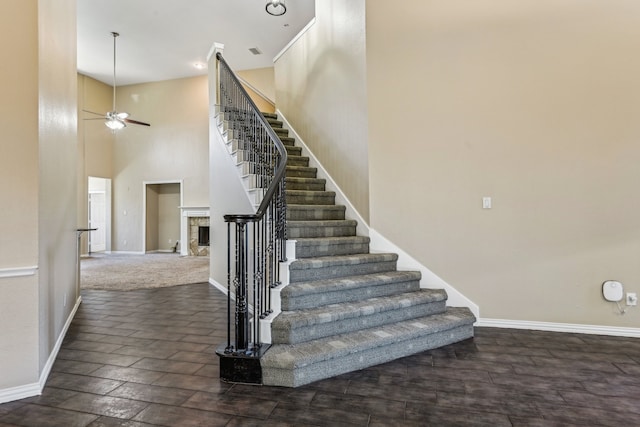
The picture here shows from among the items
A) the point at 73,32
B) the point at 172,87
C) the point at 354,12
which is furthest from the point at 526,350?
the point at 172,87

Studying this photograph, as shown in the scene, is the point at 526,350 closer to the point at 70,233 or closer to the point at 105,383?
the point at 105,383

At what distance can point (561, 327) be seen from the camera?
3529mm

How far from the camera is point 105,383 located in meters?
2.44

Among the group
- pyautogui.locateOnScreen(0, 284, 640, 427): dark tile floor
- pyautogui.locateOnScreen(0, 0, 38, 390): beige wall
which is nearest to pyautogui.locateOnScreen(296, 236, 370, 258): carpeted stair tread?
pyautogui.locateOnScreen(0, 284, 640, 427): dark tile floor

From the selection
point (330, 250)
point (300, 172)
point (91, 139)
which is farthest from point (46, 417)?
point (91, 139)

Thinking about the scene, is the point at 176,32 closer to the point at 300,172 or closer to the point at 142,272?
the point at 300,172

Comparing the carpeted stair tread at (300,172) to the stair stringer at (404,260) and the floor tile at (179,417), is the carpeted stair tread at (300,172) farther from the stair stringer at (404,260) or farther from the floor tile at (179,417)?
the floor tile at (179,417)

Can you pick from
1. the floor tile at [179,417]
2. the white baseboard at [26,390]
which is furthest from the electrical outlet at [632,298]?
the white baseboard at [26,390]

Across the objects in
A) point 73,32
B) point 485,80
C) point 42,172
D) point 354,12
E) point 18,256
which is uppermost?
point 354,12

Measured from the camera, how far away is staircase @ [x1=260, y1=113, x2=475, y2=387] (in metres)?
2.53

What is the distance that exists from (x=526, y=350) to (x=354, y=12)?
4.23m

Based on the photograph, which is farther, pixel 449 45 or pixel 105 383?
pixel 449 45

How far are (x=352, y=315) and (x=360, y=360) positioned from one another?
1.28ft

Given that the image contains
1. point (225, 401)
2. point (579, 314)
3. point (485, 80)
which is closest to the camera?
point (225, 401)
